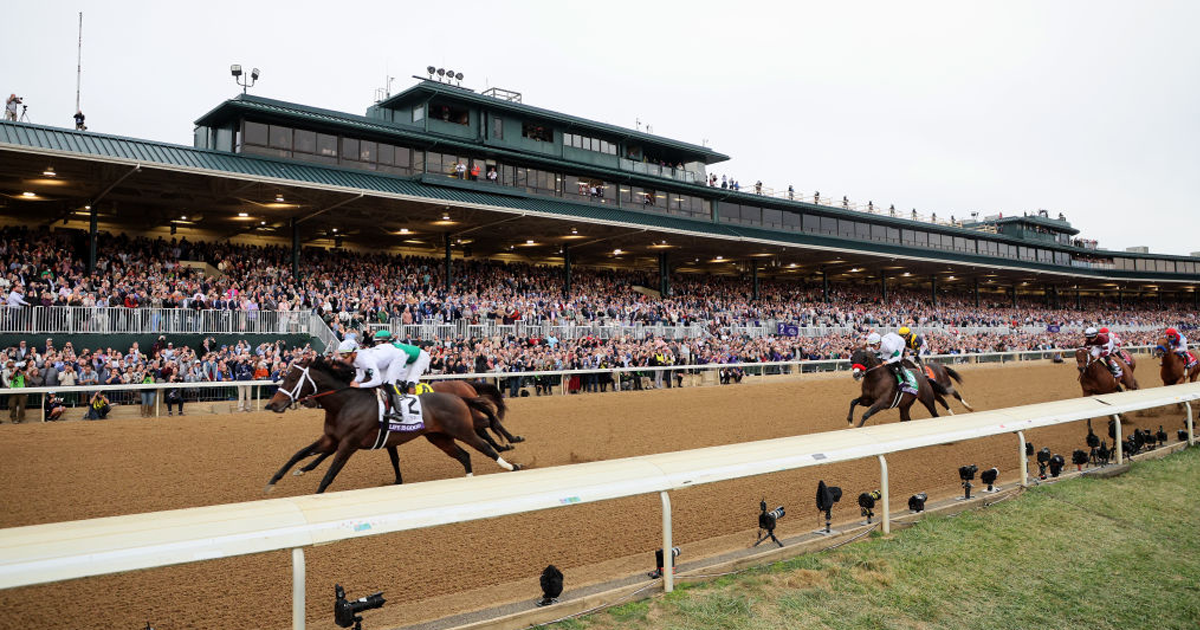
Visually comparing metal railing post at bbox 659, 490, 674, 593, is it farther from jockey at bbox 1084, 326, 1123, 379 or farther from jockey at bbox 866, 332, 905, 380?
jockey at bbox 1084, 326, 1123, 379

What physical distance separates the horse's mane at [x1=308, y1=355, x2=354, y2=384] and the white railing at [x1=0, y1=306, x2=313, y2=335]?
41.9 ft

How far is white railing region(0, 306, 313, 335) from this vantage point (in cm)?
1566

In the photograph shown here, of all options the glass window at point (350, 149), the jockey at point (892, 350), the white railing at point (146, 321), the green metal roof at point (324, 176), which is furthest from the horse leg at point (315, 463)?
the glass window at point (350, 149)

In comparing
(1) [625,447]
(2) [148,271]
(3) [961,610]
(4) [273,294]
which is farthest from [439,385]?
(2) [148,271]

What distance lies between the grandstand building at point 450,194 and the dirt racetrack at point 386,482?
10.6 metres

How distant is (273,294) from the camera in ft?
67.5

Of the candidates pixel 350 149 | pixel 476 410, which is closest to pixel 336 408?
pixel 476 410

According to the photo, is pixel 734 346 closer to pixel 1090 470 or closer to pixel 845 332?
pixel 845 332

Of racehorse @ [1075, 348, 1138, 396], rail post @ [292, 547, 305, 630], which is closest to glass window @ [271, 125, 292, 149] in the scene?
rail post @ [292, 547, 305, 630]

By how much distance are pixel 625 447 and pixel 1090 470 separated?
19.8 feet

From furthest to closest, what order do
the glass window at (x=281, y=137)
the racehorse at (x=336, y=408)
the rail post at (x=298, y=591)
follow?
the glass window at (x=281, y=137)
the racehorse at (x=336, y=408)
the rail post at (x=298, y=591)

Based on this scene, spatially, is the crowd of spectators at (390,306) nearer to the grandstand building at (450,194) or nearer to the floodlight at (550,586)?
the grandstand building at (450,194)

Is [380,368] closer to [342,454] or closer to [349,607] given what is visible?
[342,454]

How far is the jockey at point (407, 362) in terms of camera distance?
778 cm
